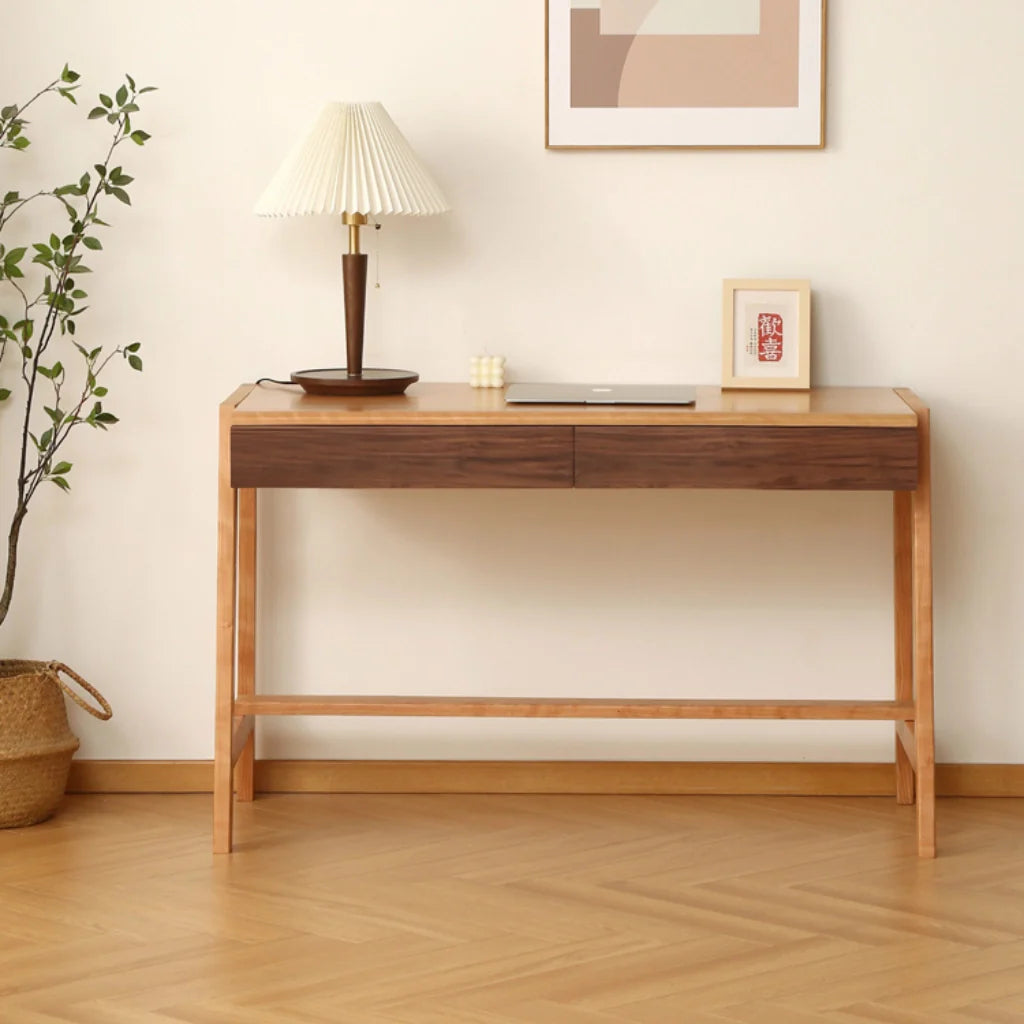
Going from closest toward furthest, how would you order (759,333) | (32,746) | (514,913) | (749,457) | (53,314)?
(514,913) → (749,457) → (32,746) → (759,333) → (53,314)

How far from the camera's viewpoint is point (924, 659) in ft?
10.7

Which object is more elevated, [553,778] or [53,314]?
[53,314]

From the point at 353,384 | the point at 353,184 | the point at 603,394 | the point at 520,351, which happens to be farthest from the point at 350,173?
the point at 603,394

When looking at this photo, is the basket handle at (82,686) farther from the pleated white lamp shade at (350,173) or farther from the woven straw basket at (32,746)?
the pleated white lamp shade at (350,173)

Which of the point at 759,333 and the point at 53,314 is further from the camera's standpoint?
the point at 53,314

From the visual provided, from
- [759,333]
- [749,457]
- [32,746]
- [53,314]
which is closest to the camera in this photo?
[749,457]

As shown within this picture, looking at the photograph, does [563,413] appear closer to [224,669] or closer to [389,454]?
[389,454]

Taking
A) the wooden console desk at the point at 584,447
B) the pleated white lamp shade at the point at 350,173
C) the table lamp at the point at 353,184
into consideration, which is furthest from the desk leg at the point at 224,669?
the pleated white lamp shade at the point at 350,173

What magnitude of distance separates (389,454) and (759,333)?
927 millimetres

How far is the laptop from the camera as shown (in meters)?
3.21

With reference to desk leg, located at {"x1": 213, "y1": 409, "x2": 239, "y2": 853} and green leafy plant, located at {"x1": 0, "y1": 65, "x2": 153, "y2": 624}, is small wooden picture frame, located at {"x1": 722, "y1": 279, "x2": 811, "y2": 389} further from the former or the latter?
green leafy plant, located at {"x1": 0, "y1": 65, "x2": 153, "y2": 624}

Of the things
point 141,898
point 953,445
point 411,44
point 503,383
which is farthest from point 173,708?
point 953,445

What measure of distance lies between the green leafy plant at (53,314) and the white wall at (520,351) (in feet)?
0.17

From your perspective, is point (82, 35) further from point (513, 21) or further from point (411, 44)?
point (513, 21)
